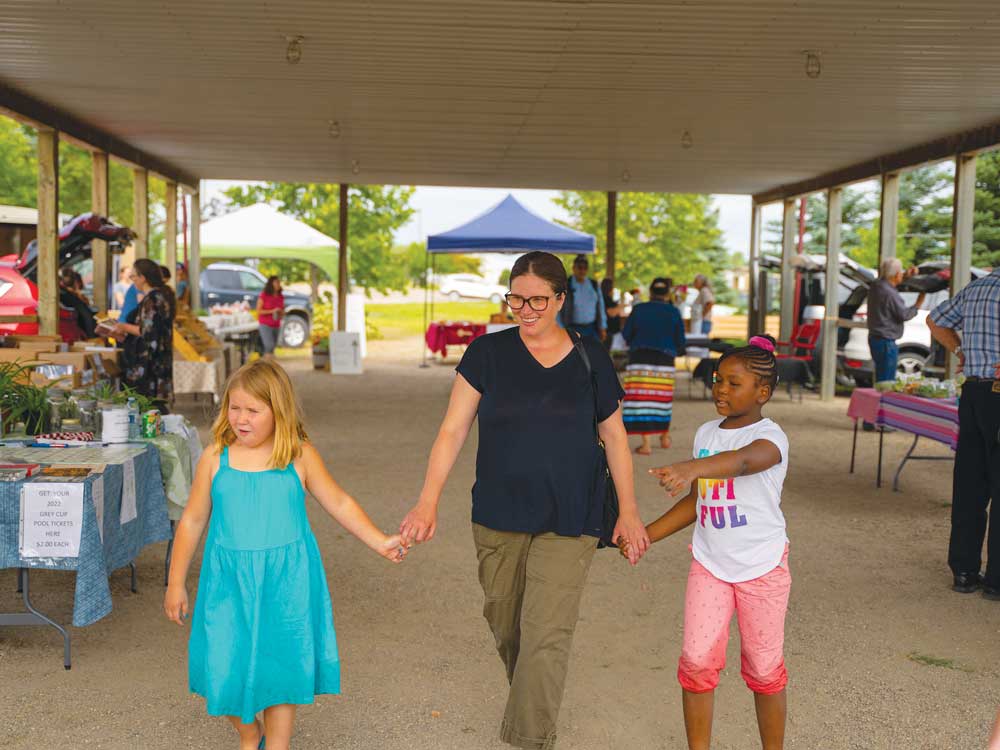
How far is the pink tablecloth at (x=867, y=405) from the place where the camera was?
29.1 feet

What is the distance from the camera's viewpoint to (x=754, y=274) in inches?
814

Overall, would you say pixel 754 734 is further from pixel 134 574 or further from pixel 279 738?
pixel 134 574

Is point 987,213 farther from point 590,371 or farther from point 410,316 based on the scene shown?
point 590,371

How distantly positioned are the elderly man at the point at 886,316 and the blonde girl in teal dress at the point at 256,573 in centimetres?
1042

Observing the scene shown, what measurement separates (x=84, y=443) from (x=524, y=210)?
14.4m

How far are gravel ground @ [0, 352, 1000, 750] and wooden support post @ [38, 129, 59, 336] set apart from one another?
5552 millimetres

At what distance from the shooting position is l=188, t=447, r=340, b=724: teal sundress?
3.33 meters

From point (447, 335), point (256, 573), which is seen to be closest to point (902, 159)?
point (447, 335)

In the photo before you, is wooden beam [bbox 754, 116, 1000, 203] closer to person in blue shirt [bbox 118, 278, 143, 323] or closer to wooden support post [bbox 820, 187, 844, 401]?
wooden support post [bbox 820, 187, 844, 401]

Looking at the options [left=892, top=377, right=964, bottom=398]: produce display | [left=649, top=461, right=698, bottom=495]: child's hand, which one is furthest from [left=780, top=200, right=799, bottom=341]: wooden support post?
[left=649, top=461, right=698, bottom=495]: child's hand

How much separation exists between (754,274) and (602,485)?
17705mm

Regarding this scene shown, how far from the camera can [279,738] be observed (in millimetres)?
3434

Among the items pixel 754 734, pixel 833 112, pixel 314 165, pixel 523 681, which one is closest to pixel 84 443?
pixel 523 681

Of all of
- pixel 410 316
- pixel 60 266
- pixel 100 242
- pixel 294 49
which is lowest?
pixel 410 316
